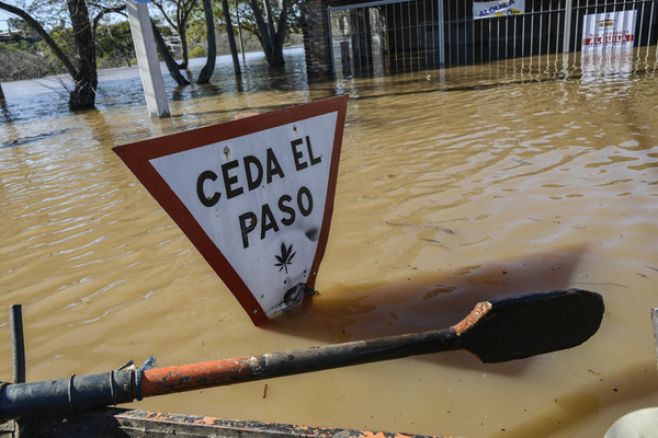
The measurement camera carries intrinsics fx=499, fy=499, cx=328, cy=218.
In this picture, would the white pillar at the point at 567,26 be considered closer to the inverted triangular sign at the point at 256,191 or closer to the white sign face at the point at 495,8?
the white sign face at the point at 495,8

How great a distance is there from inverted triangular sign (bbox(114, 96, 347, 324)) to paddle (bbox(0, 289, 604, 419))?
807 millimetres

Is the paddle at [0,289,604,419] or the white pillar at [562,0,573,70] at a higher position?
the white pillar at [562,0,573,70]

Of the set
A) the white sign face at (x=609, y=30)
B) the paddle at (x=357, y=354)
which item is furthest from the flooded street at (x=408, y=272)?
the white sign face at (x=609, y=30)

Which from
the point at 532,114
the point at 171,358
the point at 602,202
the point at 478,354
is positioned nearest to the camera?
the point at 478,354

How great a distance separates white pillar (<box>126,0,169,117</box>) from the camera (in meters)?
10.1

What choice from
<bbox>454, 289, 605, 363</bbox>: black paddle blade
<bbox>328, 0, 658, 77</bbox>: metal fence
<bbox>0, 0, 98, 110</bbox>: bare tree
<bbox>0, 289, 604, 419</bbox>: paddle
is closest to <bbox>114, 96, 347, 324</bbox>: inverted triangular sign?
<bbox>0, 289, 604, 419</bbox>: paddle

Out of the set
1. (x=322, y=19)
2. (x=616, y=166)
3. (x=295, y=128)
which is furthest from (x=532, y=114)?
(x=322, y=19)

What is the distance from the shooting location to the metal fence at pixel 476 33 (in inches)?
635

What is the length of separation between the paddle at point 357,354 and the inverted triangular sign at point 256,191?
0.81 meters

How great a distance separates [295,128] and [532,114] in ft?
18.3

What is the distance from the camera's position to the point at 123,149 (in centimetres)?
187

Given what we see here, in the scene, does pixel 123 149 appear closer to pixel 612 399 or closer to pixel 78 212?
pixel 612 399

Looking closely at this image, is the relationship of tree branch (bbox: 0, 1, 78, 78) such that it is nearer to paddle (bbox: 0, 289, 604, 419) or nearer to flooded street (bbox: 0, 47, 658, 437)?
flooded street (bbox: 0, 47, 658, 437)

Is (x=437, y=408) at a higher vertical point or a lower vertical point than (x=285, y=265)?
lower
